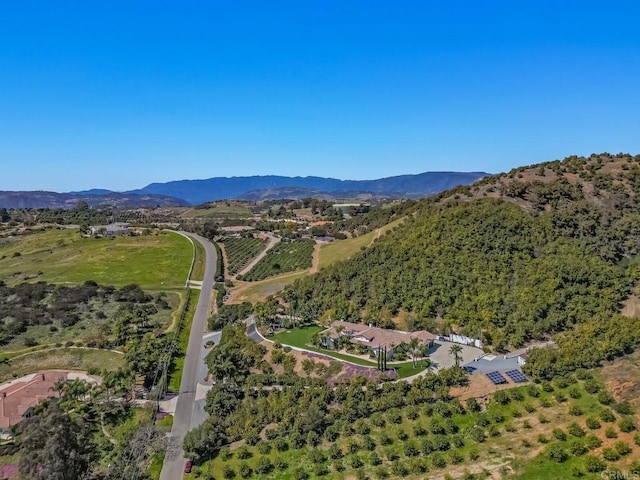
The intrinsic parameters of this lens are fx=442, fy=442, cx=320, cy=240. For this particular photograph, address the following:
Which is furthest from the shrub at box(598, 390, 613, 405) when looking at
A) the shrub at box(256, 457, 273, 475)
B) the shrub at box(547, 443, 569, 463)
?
the shrub at box(256, 457, 273, 475)

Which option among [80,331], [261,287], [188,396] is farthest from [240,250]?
[188,396]

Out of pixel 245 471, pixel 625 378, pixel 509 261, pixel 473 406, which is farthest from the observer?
pixel 509 261

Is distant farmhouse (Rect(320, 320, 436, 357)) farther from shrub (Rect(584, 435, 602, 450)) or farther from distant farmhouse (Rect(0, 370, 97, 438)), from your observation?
distant farmhouse (Rect(0, 370, 97, 438))

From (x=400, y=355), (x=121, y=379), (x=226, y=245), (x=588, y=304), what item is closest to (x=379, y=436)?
(x=400, y=355)

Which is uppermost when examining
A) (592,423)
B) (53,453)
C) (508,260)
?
(508,260)

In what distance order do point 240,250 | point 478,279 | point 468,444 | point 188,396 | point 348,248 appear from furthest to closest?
1. point 240,250
2. point 348,248
3. point 478,279
4. point 188,396
5. point 468,444

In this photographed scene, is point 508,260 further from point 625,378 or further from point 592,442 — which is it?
point 592,442

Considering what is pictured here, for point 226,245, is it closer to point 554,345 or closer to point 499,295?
point 499,295
